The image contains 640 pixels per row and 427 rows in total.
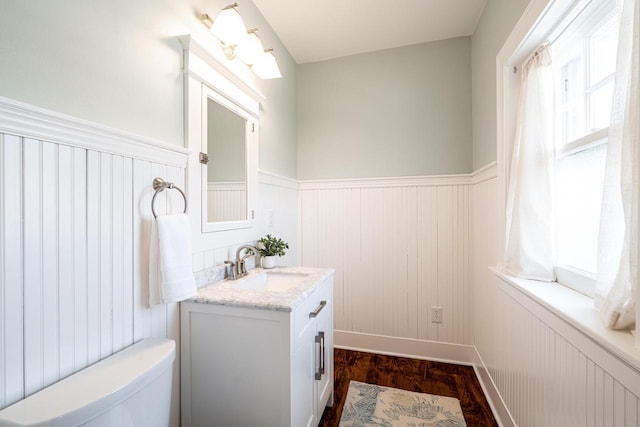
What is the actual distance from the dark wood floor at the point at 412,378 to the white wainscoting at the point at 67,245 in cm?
125

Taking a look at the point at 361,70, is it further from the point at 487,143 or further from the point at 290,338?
the point at 290,338

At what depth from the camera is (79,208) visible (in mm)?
818

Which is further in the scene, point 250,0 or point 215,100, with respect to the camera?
point 250,0

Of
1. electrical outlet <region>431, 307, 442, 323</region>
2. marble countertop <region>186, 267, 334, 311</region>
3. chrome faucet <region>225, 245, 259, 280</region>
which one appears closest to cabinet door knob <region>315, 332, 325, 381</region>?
marble countertop <region>186, 267, 334, 311</region>

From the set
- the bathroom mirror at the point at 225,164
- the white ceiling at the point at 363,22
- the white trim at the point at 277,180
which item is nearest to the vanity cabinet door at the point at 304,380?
the bathroom mirror at the point at 225,164

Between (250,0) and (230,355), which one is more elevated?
(250,0)

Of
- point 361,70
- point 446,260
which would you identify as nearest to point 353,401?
point 446,260

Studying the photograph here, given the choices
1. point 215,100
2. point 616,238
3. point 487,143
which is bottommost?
point 616,238

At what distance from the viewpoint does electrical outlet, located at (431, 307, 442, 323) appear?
220cm

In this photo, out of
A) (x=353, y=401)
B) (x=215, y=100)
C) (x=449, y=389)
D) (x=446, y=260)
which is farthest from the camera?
(x=446, y=260)

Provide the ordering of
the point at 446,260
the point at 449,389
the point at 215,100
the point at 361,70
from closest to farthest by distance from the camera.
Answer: the point at 215,100 → the point at 449,389 → the point at 446,260 → the point at 361,70

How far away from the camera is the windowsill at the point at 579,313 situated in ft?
2.19

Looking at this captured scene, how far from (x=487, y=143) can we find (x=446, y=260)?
0.91m

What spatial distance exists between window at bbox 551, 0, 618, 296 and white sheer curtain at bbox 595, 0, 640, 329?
222 mm
